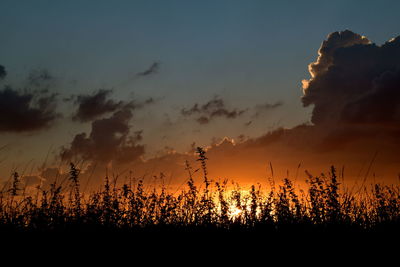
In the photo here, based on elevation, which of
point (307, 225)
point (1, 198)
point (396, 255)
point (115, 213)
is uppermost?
point (1, 198)

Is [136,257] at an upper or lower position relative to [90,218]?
lower

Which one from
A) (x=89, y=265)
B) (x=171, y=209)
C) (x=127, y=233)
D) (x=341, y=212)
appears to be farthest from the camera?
(x=341, y=212)

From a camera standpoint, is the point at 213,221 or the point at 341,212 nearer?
the point at 213,221

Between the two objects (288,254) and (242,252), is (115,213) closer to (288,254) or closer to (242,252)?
(242,252)

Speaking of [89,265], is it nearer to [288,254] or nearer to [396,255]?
[288,254]

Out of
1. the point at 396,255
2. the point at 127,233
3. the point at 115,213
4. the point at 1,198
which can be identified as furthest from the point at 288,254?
the point at 1,198

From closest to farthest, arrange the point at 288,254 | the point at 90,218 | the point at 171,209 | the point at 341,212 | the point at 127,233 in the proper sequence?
1. the point at 288,254
2. the point at 127,233
3. the point at 90,218
4. the point at 171,209
5. the point at 341,212

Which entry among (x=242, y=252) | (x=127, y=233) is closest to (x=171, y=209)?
(x=127, y=233)

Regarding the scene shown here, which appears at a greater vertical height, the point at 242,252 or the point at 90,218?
the point at 90,218

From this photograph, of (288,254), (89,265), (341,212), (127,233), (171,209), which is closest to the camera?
(89,265)

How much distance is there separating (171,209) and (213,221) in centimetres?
99

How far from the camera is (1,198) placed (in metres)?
9.29

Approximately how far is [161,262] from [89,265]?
105 cm

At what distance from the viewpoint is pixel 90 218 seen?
7.91 m
